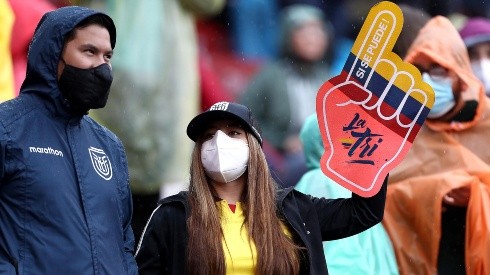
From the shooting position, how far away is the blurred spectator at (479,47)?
23.1 feet

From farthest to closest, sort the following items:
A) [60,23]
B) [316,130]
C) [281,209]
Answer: [316,130] → [281,209] → [60,23]

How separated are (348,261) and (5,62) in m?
1.99

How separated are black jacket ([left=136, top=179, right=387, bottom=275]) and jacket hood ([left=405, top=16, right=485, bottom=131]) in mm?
2059

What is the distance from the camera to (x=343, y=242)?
6.07 metres

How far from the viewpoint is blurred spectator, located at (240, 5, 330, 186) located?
23.1ft

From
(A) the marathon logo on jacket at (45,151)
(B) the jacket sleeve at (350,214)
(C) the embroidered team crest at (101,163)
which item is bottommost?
(B) the jacket sleeve at (350,214)

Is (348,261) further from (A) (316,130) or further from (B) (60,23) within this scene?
(B) (60,23)

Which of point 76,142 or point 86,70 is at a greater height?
point 86,70

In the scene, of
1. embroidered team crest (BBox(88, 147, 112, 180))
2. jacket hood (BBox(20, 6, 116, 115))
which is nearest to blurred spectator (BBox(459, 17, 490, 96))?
embroidered team crest (BBox(88, 147, 112, 180))

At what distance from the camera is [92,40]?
405 centimetres

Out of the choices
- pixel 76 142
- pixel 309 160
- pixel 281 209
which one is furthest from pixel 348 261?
pixel 76 142

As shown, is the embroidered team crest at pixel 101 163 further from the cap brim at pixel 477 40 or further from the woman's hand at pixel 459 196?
the cap brim at pixel 477 40

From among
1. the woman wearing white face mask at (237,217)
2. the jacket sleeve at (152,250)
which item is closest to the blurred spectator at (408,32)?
the woman wearing white face mask at (237,217)

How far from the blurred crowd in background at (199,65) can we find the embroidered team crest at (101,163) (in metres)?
1.82
